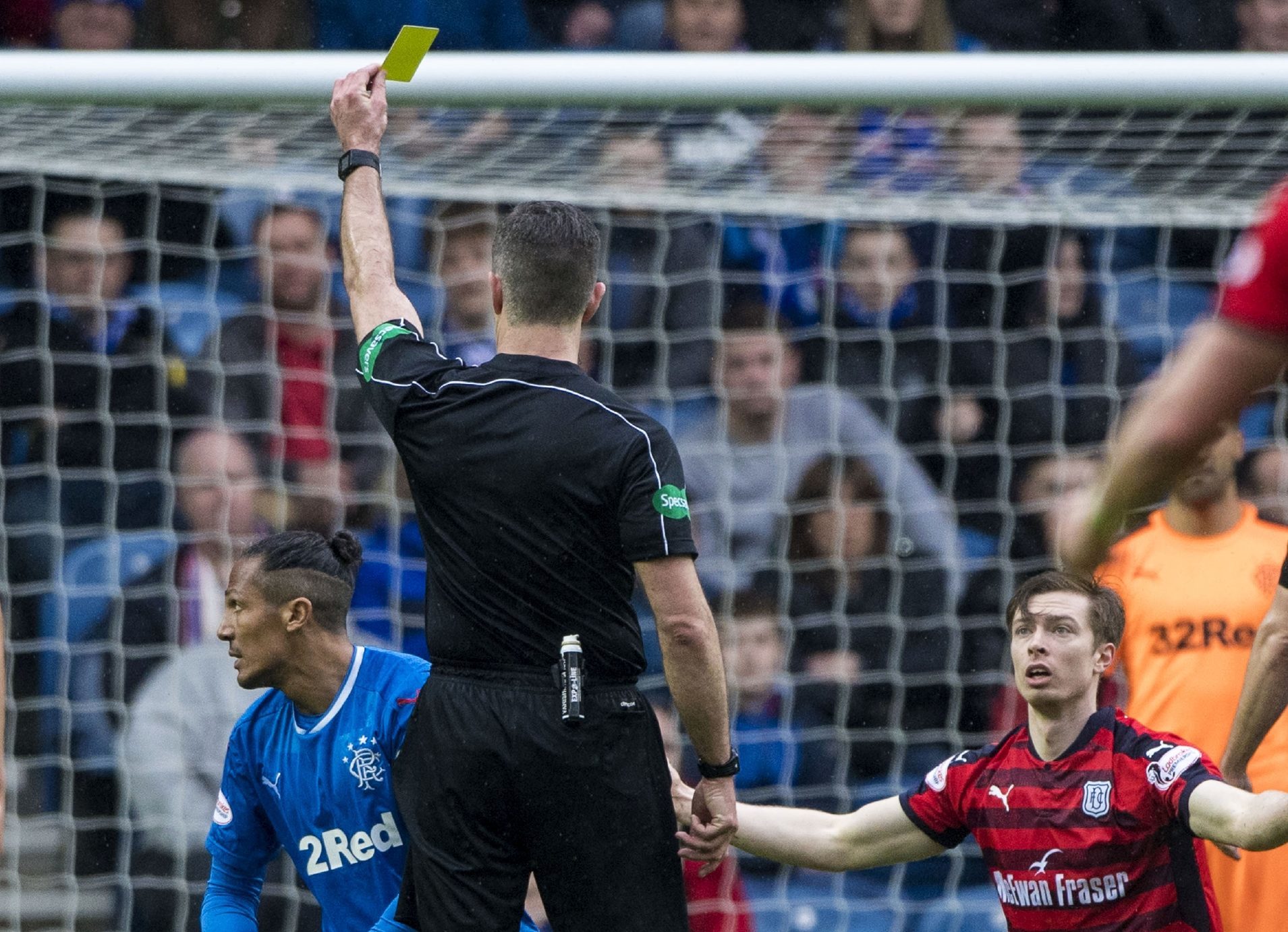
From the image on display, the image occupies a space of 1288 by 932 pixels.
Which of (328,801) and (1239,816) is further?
(328,801)

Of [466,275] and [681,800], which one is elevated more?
[466,275]

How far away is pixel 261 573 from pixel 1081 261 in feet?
13.3

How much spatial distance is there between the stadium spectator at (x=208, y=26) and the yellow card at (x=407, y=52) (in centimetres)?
408

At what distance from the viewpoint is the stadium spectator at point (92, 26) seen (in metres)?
7.07

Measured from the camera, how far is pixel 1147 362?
676 centimetres

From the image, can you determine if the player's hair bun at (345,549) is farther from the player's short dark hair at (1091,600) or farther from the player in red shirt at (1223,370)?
the player in red shirt at (1223,370)

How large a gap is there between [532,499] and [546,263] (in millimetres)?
463

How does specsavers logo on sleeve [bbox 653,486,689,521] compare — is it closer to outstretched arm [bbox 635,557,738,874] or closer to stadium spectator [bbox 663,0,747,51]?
outstretched arm [bbox 635,557,738,874]

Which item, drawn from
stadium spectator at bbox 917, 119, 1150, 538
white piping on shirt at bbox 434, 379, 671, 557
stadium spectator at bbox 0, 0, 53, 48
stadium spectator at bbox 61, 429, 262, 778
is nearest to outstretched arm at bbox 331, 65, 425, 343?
white piping on shirt at bbox 434, 379, 671, 557

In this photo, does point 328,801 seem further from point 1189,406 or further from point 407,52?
point 1189,406

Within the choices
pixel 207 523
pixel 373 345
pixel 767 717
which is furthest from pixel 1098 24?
pixel 373 345

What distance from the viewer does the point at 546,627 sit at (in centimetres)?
316

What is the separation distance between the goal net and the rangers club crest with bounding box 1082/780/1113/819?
2.32 metres

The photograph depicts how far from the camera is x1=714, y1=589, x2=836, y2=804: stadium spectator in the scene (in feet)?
19.9
